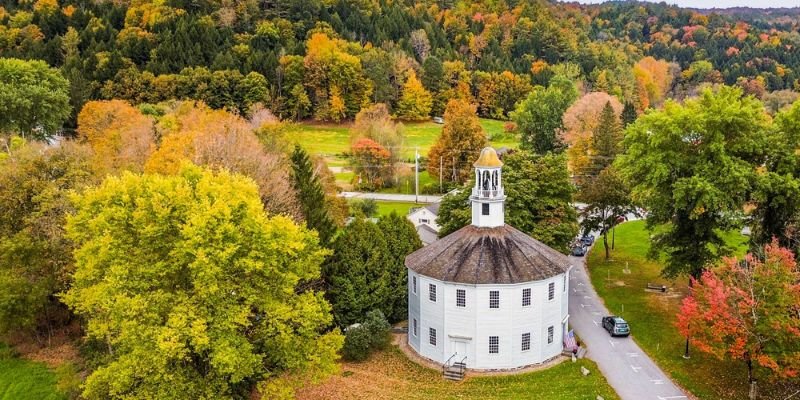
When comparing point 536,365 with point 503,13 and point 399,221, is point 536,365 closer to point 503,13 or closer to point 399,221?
point 399,221

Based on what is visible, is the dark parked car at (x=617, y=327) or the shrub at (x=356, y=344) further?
the dark parked car at (x=617, y=327)

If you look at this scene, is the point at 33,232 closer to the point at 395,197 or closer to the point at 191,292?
the point at 191,292

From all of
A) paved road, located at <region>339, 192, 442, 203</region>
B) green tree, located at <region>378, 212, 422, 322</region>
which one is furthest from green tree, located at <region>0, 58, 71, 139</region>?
green tree, located at <region>378, 212, 422, 322</region>

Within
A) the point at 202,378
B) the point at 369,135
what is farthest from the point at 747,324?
the point at 369,135

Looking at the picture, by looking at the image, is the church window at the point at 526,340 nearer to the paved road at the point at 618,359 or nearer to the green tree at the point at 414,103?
the paved road at the point at 618,359

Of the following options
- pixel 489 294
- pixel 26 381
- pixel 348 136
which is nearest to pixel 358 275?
pixel 489 294

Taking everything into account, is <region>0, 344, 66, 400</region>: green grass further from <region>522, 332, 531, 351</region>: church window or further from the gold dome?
the gold dome

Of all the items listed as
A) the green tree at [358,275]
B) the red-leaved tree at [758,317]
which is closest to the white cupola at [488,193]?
the green tree at [358,275]
